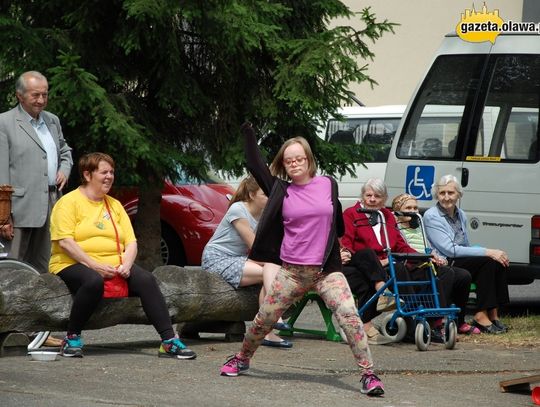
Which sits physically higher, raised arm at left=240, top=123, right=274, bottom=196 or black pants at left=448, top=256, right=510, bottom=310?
raised arm at left=240, top=123, right=274, bottom=196

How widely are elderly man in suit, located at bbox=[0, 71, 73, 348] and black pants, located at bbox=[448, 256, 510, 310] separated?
3.71 metres

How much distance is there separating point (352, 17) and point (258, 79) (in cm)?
120

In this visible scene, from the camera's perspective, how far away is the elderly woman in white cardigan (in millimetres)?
12125

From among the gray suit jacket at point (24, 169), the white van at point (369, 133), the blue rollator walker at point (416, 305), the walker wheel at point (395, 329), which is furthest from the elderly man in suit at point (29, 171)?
the white van at point (369, 133)

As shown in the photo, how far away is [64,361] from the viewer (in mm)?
9328

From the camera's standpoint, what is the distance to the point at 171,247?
58.5 ft

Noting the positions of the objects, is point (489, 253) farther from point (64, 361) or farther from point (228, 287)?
point (64, 361)

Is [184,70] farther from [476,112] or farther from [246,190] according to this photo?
[246,190]

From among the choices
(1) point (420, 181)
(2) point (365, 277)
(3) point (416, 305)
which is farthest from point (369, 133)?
(2) point (365, 277)

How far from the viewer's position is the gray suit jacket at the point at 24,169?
10.2 m

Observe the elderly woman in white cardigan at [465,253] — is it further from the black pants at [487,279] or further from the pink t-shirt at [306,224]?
the pink t-shirt at [306,224]

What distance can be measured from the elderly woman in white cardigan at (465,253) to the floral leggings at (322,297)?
142 inches

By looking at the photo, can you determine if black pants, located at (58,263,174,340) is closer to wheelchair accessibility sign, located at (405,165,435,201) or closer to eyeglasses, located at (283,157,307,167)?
eyeglasses, located at (283,157,307,167)

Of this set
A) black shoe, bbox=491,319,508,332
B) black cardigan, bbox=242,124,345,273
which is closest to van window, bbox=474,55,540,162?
black shoe, bbox=491,319,508,332
